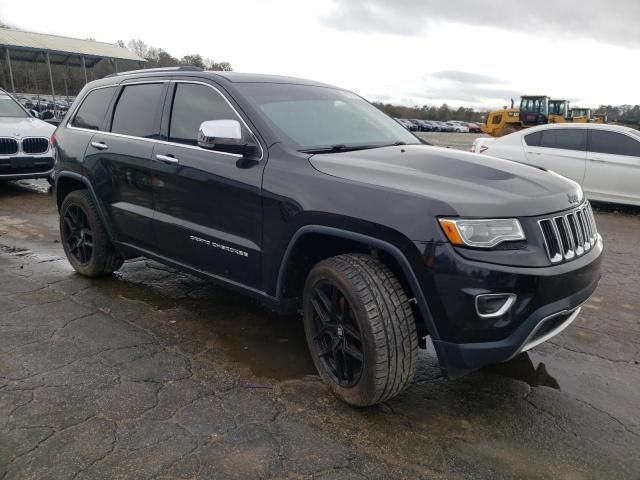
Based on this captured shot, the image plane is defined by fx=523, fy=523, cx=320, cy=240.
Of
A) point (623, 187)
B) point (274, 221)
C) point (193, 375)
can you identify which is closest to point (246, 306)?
point (193, 375)

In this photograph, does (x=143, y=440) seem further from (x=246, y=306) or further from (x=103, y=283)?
(x=103, y=283)

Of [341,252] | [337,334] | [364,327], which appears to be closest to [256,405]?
[337,334]

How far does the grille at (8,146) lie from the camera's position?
901 centimetres

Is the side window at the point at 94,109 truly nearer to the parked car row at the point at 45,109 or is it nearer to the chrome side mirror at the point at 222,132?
the chrome side mirror at the point at 222,132

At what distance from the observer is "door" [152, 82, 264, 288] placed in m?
3.27

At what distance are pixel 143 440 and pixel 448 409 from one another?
5.37 feet

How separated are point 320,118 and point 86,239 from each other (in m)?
2.64

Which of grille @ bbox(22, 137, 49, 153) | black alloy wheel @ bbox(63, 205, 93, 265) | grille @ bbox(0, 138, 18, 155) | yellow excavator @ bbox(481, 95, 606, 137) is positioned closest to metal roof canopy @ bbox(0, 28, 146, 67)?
grille @ bbox(22, 137, 49, 153)

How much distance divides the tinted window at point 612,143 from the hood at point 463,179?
6744 mm

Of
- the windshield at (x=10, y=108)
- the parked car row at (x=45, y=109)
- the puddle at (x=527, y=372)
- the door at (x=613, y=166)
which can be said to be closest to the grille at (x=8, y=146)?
the windshield at (x=10, y=108)

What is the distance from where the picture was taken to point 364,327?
8.61 ft

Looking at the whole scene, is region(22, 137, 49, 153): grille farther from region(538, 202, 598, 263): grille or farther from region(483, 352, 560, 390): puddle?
region(538, 202, 598, 263): grille

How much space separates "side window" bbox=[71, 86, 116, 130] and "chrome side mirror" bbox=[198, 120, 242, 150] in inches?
75.8

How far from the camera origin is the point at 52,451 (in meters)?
2.48
